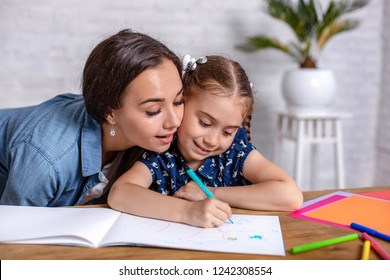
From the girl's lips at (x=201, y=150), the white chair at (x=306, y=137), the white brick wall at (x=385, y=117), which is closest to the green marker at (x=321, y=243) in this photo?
the girl's lips at (x=201, y=150)

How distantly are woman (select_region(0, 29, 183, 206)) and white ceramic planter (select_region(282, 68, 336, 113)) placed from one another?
1.50 m

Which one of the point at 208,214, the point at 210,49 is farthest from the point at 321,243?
the point at 210,49

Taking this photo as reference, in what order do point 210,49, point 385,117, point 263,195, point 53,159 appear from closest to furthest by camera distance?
1. point 263,195
2. point 53,159
3. point 210,49
4. point 385,117

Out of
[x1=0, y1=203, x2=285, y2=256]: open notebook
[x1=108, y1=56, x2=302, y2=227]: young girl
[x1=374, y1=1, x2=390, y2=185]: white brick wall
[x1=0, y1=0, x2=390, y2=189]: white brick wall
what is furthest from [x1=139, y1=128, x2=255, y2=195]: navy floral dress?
[x1=374, y1=1, x2=390, y2=185]: white brick wall

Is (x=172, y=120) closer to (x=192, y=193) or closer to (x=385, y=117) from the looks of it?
(x=192, y=193)

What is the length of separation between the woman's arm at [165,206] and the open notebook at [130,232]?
14 mm

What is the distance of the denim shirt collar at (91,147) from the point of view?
115 centimetres

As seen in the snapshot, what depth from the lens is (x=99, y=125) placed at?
3.97ft

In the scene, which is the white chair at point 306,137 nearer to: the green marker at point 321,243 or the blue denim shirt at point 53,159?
the blue denim shirt at point 53,159

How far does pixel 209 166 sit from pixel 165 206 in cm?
30

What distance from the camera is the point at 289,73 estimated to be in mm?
2611

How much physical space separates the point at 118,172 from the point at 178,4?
5.67 ft
